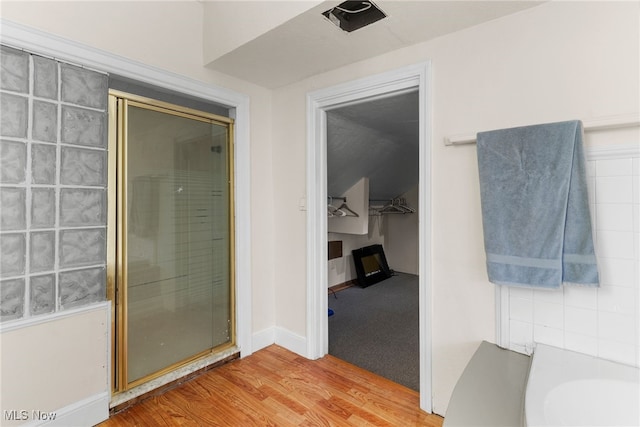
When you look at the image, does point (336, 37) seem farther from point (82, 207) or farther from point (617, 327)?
point (617, 327)

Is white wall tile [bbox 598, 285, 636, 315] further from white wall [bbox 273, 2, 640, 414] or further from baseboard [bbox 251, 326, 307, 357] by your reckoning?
baseboard [bbox 251, 326, 307, 357]

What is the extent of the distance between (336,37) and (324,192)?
105 centimetres

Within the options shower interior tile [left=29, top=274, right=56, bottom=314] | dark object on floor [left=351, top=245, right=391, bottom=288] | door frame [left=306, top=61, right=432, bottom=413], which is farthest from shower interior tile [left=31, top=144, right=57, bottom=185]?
dark object on floor [left=351, top=245, right=391, bottom=288]

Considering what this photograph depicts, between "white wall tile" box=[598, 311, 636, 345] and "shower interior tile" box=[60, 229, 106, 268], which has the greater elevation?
"shower interior tile" box=[60, 229, 106, 268]

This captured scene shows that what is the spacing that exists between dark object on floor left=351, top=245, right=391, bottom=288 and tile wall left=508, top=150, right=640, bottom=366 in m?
3.11

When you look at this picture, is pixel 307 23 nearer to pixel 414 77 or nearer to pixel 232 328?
pixel 414 77

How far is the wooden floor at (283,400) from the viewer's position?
169 cm

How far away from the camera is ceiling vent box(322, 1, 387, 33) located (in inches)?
59.0

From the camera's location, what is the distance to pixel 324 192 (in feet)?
7.80

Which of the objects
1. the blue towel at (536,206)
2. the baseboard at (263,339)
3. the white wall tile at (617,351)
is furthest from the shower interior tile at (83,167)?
the white wall tile at (617,351)

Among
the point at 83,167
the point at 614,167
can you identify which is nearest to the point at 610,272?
the point at 614,167

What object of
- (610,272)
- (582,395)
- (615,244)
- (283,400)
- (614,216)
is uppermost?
(614,216)

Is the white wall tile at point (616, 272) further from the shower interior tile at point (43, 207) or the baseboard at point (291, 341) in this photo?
the shower interior tile at point (43, 207)

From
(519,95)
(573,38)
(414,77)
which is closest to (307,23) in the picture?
(414,77)
